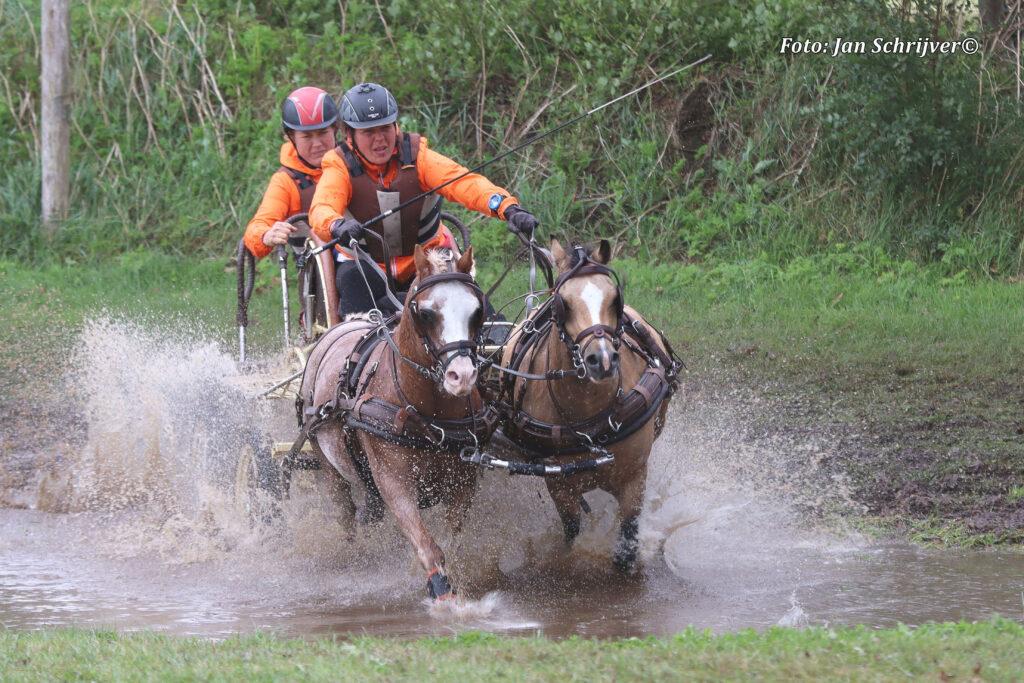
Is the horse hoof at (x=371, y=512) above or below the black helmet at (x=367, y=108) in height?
below

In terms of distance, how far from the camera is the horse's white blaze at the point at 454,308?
229 inches

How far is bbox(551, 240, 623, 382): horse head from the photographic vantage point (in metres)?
5.79

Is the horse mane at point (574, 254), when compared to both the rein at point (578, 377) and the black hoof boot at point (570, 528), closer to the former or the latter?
the rein at point (578, 377)

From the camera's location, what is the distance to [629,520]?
267 inches

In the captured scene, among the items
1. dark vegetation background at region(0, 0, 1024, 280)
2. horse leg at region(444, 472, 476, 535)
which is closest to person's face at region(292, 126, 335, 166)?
horse leg at region(444, 472, 476, 535)

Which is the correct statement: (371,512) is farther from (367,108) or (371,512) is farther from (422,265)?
(367,108)

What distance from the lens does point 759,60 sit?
14055mm

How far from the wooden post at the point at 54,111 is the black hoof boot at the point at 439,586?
33.5ft

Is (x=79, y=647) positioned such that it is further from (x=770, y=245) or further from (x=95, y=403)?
(x=770, y=245)

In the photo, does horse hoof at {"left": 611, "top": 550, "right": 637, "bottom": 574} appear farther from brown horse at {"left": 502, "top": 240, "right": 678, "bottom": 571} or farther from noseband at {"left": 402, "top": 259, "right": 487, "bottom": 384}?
noseband at {"left": 402, "top": 259, "right": 487, "bottom": 384}

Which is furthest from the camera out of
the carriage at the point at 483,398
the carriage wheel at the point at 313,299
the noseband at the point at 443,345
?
the carriage wheel at the point at 313,299

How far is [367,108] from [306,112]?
4.92ft

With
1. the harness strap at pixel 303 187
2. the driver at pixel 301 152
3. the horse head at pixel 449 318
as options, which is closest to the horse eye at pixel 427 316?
the horse head at pixel 449 318

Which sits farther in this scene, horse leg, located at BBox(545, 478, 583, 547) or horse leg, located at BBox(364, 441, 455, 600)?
horse leg, located at BBox(545, 478, 583, 547)
